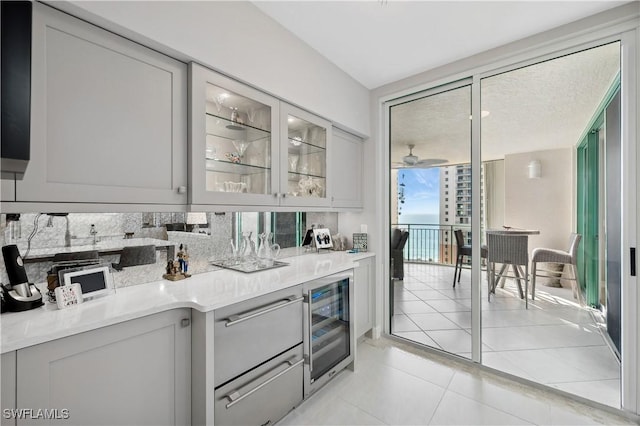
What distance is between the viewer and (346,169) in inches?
114

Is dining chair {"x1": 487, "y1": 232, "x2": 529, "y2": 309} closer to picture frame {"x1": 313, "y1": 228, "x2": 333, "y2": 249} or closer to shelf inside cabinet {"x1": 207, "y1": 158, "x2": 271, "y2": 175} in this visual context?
picture frame {"x1": 313, "y1": 228, "x2": 333, "y2": 249}

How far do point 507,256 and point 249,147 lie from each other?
89.9 inches

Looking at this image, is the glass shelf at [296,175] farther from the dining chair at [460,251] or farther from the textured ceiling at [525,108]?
the dining chair at [460,251]

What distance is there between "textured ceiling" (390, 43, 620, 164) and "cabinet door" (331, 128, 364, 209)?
65 cm

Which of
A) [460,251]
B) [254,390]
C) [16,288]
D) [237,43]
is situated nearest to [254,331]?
[254,390]

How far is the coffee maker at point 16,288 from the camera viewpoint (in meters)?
1.17

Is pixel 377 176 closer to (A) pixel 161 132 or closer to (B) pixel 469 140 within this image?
(B) pixel 469 140

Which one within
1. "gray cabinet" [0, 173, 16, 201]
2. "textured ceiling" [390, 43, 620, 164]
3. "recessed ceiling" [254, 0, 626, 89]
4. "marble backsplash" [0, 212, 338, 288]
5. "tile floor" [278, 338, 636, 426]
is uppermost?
"recessed ceiling" [254, 0, 626, 89]

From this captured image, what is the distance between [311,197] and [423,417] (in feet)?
5.72

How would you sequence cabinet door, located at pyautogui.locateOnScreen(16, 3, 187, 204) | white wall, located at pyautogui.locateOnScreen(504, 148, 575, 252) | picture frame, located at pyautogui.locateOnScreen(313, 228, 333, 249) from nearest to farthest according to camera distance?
1. cabinet door, located at pyautogui.locateOnScreen(16, 3, 187, 204)
2. white wall, located at pyautogui.locateOnScreen(504, 148, 575, 252)
3. picture frame, located at pyautogui.locateOnScreen(313, 228, 333, 249)

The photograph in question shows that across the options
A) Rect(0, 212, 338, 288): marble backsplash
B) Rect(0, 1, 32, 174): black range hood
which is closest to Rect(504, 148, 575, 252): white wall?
Rect(0, 212, 338, 288): marble backsplash

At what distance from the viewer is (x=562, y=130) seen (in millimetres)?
2160

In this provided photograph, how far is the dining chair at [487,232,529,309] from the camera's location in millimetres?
2335

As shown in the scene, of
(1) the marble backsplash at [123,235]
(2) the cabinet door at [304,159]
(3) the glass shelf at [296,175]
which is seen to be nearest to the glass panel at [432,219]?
(2) the cabinet door at [304,159]
